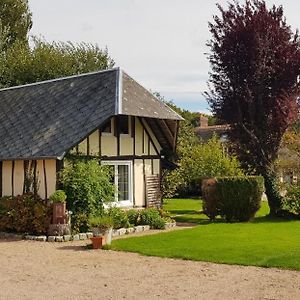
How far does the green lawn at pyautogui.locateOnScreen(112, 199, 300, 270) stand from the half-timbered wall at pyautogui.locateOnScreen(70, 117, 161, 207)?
2815mm

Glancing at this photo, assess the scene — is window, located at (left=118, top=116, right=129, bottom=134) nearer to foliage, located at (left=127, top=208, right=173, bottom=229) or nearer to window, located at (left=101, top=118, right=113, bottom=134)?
window, located at (left=101, top=118, right=113, bottom=134)

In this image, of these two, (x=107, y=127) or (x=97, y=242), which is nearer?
(x=97, y=242)

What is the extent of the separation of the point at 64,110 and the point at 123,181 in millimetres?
3160

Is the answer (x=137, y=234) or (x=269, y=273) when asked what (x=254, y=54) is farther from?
(x=269, y=273)

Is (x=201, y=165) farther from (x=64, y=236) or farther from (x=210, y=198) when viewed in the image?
(x=64, y=236)

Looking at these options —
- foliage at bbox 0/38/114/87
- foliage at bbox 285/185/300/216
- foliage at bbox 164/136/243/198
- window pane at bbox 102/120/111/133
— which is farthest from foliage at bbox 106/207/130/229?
foliage at bbox 0/38/114/87

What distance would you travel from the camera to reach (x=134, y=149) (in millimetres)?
18594

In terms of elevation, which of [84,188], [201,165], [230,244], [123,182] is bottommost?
[230,244]

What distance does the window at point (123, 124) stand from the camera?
18.2 m

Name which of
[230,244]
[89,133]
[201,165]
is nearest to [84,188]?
[89,133]

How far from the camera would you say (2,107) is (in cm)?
2041

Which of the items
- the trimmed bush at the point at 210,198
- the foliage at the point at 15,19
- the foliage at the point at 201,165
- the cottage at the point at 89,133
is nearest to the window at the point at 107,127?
the cottage at the point at 89,133

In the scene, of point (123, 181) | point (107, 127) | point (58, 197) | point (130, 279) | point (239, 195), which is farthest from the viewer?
point (123, 181)

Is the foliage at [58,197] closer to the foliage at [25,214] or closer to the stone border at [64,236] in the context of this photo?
the foliage at [25,214]
